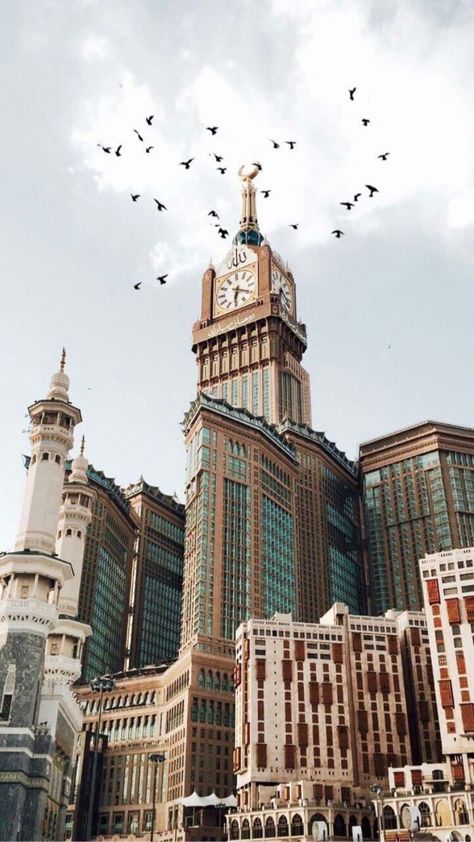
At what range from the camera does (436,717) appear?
14238cm

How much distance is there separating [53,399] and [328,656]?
216 feet

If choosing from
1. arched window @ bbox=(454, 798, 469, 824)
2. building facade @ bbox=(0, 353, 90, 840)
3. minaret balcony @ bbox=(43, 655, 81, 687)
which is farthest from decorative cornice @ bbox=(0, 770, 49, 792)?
arched window @ bbox=(454, 798, 469, 824)

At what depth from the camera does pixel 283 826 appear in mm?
120812

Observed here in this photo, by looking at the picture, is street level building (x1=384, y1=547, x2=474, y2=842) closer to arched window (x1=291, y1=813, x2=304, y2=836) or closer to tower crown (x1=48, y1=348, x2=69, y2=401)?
arched window (x1=291, y1=813, x2=304, y2=836)

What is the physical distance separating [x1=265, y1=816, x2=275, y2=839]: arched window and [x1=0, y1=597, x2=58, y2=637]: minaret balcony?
1933 inches

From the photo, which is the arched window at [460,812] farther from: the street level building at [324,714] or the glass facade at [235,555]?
the glass facade at [235,555]

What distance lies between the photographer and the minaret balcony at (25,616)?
9825 centimetres

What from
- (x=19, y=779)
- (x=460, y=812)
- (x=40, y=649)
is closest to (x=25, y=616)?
(x=40, y=649)

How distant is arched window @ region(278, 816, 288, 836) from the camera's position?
120375mm

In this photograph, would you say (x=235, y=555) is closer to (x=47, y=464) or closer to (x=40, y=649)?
(x=47, y=464)

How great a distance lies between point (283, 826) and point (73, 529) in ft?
180

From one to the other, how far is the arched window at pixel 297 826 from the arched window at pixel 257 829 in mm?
5941

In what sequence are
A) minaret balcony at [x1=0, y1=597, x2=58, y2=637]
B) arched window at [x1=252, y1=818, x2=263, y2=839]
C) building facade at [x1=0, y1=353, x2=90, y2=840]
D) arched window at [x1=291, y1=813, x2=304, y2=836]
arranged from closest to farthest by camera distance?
building facade at [x1=0, y1=353, x2=90, y2=840] < minaret balcony at [x1=0, y1=597, x2=58, y2=637] < arched window at [x1=291, y1=813, x2=304, y2=836] < arched window at [x1=252, y1=818, x2=263, y2=839]

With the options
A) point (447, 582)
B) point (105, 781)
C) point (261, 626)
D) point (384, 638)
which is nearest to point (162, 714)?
point (105, 781)
